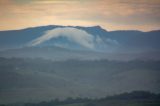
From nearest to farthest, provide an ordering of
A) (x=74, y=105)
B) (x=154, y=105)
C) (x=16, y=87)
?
1. (x=154, y=105)
2. (x=74, y=105)
3. (x=16, y=87)

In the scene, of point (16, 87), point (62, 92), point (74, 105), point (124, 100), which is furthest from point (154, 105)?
point (16, 87)

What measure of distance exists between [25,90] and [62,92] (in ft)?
54.6

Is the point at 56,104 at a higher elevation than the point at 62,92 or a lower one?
higher

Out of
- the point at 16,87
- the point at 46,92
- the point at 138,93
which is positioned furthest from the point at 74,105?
the point at 16,87

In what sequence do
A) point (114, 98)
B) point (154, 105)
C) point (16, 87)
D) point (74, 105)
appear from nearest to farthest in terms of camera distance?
point (154, 105) → point (74, 105) → point (114, 98) → point (16, 87)

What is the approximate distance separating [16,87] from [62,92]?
935 inches

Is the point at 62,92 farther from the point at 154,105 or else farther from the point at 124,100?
the point at 154,105

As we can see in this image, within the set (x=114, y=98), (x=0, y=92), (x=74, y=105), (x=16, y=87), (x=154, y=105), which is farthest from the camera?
(x=16, y=87)

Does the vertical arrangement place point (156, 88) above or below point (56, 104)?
below

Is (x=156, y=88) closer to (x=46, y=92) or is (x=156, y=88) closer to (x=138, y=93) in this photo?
(x=46, y=92)

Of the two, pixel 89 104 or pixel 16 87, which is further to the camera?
pixel 16 87

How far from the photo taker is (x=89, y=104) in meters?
119

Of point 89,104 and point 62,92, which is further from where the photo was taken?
point 62,92

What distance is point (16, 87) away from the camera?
194 meters
